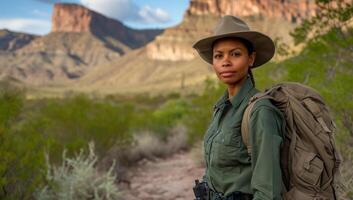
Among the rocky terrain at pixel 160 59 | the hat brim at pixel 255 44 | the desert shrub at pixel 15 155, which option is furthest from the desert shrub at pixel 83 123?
the rocky terrain at pixel 160 59

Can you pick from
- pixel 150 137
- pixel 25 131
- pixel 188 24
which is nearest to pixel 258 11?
pixel 188 24

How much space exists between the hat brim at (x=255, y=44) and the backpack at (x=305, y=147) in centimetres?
37

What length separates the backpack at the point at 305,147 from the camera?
198 centimetres

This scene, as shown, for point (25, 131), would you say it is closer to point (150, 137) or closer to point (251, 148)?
point (251, 148)

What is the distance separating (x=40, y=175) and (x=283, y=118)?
540 centimetres

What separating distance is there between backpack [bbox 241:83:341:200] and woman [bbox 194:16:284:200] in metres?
0.08

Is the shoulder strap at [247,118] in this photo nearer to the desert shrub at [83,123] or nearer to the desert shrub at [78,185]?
the desert shrub at [78,185]

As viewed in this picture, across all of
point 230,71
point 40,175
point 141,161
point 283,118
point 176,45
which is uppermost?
point 176,45

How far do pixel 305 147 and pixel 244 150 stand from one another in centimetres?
30

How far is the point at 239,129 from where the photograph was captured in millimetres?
2189

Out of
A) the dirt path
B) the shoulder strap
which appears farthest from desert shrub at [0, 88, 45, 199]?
the shoulder strap

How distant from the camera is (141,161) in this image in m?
13.5

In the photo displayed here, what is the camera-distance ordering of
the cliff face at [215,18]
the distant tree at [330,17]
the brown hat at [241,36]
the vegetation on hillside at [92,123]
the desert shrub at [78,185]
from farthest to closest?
the cliff face at [215,18]
the desert shrub at [78,185]
the distant tree at [330,17]
the vegetation on hillside at [92,123]
the brown hat at [241,36]

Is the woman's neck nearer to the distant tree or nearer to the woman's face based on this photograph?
the woman's face
